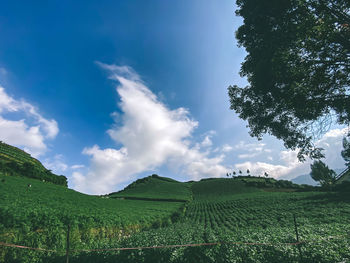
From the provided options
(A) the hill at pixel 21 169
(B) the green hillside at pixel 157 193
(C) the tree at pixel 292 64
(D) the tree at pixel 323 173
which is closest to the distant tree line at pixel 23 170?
(A) the hill at pixel 21 169

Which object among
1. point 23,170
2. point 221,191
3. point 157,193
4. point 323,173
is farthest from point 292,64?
point 323,173

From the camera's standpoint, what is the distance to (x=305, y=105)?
8.52 metres

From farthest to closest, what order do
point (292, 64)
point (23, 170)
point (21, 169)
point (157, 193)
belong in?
1. point (157, 193)
2. point (23, 170)
3. point (21, 169)
4. point (292, 64)

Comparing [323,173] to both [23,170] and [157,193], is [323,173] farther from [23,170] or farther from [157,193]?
[23,170]

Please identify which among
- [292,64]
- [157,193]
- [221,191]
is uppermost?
[292,64]

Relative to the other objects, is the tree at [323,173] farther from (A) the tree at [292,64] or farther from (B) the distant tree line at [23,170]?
(B) the distant tree line at [23,170]

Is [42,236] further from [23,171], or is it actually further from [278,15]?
[23,171]

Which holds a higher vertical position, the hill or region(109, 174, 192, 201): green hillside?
the hill

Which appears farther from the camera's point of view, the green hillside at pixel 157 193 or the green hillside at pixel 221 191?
the green hillside at pixel 221 191

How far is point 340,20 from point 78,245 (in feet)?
63.4

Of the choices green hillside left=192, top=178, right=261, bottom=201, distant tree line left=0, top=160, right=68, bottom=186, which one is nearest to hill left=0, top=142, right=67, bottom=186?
distant tree line left=0, top=160, right=68, bottom=186

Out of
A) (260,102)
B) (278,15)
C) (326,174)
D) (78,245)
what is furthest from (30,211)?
(326,174)

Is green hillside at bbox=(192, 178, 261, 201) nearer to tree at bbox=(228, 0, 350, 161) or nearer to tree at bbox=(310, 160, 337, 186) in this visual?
tree at bbox=(310, 160, 337, 186)

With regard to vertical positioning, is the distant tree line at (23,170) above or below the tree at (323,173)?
above
